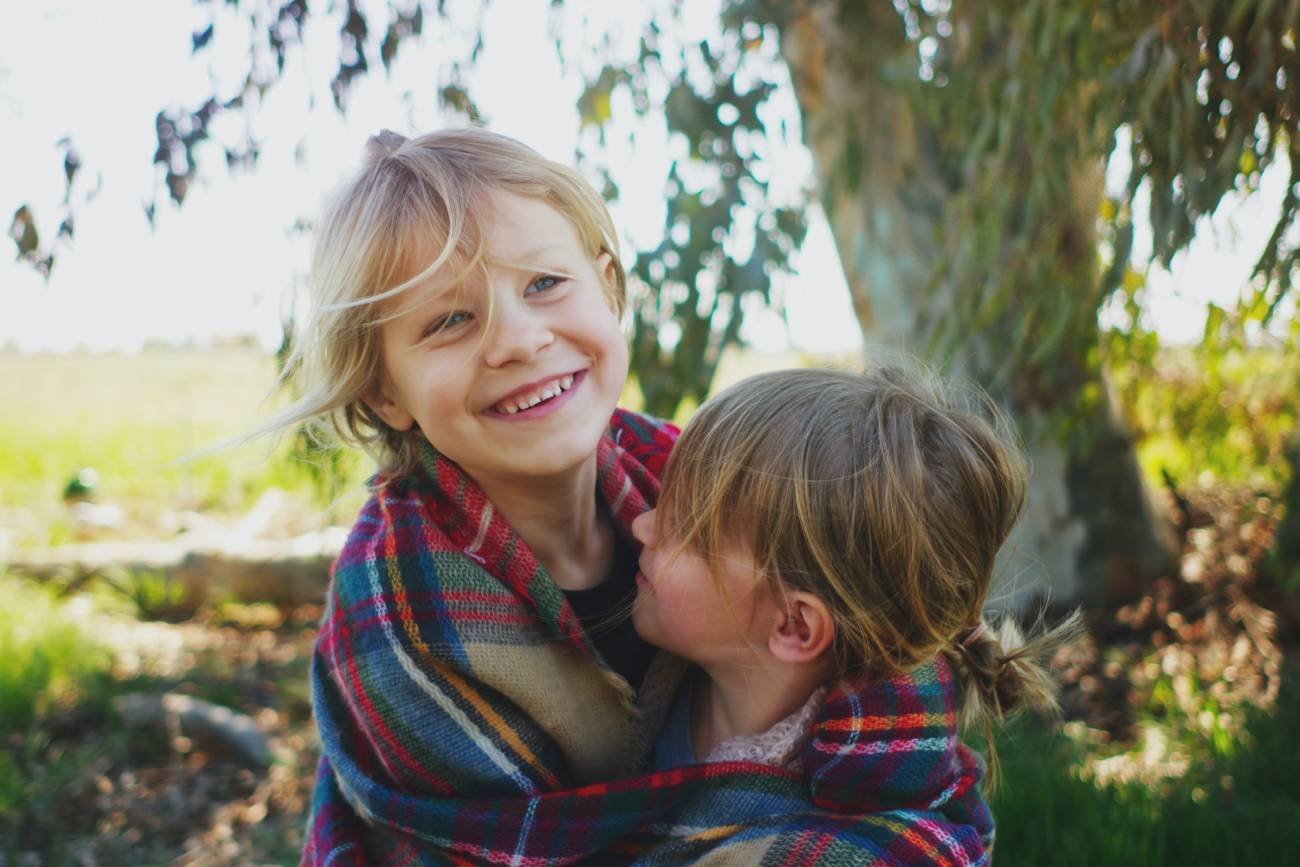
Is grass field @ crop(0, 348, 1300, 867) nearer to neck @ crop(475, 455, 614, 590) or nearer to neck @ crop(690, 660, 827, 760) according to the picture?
neck @ crop(475, 455, 614, 590)

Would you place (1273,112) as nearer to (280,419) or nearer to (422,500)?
(422,500)

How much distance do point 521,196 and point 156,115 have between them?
1.33 metres

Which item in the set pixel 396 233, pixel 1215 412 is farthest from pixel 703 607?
pixel 1215 412

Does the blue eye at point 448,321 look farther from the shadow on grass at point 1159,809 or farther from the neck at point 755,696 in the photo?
the shadow on grass at point 1159,809

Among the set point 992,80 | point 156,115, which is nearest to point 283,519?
point 156,115

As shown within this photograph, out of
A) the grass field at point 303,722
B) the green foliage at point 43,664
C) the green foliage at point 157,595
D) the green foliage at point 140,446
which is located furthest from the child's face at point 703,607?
the green foliage at point 157,595

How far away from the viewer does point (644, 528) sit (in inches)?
65.1

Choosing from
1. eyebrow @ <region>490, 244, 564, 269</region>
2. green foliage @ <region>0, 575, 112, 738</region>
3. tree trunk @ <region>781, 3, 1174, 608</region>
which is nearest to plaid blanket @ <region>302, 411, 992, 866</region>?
eyebrow @ <region>490, 244, 564, 269</region>

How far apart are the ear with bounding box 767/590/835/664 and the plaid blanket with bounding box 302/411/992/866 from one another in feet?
0.23

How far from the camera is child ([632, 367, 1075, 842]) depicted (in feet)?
4.72

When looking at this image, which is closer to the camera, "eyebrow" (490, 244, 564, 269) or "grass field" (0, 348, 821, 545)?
"eyebrow" (490, 244, 564, 269)

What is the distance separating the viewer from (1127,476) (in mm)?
3867

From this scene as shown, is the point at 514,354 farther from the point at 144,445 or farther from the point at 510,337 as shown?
the point at 144,445

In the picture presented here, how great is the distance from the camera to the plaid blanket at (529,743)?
1.41 m
